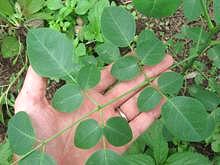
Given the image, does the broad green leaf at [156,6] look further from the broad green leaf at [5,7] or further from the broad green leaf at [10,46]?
the broad green leaf at [10,46]

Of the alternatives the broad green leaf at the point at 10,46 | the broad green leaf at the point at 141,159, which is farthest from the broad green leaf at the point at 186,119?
the broad green leaf at the point at 10,46

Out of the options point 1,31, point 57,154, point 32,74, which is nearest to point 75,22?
point 1,31

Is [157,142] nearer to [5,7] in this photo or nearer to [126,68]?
[126,68]

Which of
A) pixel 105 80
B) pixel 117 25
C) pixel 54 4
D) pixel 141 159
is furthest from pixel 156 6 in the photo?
pixel 54 4

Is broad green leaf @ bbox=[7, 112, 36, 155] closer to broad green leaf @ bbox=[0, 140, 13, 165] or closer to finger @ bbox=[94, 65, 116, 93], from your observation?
finger @ bbox=[94, 65, 116, 93]

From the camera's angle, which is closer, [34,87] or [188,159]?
[34,87]

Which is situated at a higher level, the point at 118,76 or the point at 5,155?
the point at 118,76
